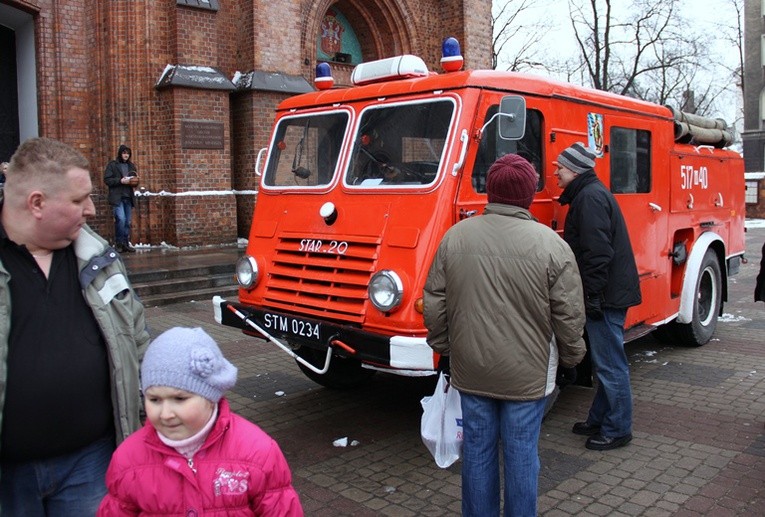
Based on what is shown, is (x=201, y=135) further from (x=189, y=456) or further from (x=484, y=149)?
(x=189, y=456)

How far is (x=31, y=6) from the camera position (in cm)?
1304

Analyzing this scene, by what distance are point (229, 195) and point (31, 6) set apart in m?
4.84

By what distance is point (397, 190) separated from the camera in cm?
509

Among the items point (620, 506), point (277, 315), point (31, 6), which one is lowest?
point (620, 506)

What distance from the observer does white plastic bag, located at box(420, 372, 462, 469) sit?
12.1 feet

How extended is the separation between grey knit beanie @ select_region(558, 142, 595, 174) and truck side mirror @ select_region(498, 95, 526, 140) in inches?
13.7

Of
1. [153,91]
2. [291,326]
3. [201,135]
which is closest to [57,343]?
[291,326]

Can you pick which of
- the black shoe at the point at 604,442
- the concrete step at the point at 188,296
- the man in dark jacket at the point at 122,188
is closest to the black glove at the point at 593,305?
the black shoe at the point at 604,442

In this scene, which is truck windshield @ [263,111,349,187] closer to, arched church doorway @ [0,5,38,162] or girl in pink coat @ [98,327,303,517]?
girl in pink coat @ [98,327,303,517]

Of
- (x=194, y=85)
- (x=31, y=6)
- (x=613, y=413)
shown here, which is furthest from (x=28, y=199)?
(x=31, y=6)

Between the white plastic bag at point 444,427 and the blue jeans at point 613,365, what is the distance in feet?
5.04

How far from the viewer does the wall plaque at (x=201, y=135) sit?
13645 mm

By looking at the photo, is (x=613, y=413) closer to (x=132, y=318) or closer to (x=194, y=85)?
(x=132, y=318)

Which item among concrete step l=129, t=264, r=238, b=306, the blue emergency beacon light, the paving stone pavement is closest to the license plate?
the paving stone pavement
